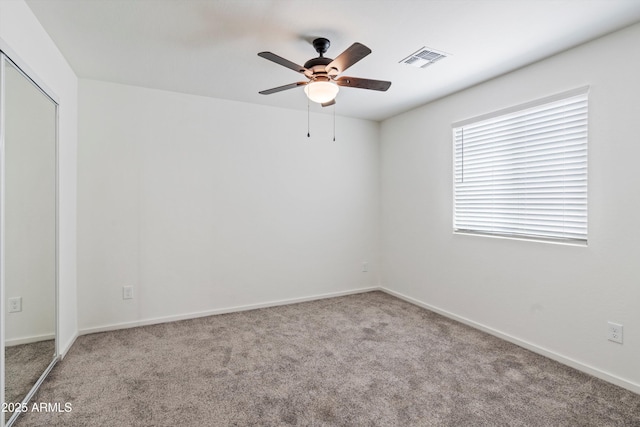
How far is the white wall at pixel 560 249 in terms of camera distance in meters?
2.17

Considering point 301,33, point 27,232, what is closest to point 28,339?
point 27,232

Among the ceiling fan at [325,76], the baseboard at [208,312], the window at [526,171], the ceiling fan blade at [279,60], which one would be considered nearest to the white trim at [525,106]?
the window at [526,171]

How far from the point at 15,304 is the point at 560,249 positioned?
385cm

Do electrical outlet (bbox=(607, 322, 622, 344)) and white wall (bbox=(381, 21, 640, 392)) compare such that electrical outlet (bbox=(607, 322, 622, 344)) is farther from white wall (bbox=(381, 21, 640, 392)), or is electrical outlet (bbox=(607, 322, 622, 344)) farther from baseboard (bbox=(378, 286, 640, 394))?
baseboard (bbox=(378, 286, 640, 394))

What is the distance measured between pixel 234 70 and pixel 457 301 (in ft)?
11.0

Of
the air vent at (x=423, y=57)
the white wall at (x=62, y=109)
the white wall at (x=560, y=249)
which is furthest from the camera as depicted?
the air vent at (x=423, y=57)

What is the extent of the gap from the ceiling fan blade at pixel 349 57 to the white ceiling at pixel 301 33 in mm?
280

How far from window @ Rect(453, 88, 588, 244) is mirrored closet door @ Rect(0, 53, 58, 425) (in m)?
3.72

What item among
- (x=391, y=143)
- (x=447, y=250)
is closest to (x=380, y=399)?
(x=447, y=250)

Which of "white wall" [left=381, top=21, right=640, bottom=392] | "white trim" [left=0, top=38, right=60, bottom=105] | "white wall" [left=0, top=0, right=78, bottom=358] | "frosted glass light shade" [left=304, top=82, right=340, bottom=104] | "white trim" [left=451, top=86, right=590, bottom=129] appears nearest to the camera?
"white trim" [left=0, top=38, right=60, bottom=105]

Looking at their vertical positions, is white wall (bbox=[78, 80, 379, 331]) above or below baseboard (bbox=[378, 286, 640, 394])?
above

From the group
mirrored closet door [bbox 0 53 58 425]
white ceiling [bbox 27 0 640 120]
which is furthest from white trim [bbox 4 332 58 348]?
white ceiling [bbox 27 0 640 120]

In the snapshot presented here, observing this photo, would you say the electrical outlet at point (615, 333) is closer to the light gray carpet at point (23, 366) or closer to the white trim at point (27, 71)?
the light gray carpet at point (23, 366)

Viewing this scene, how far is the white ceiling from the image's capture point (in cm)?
197
